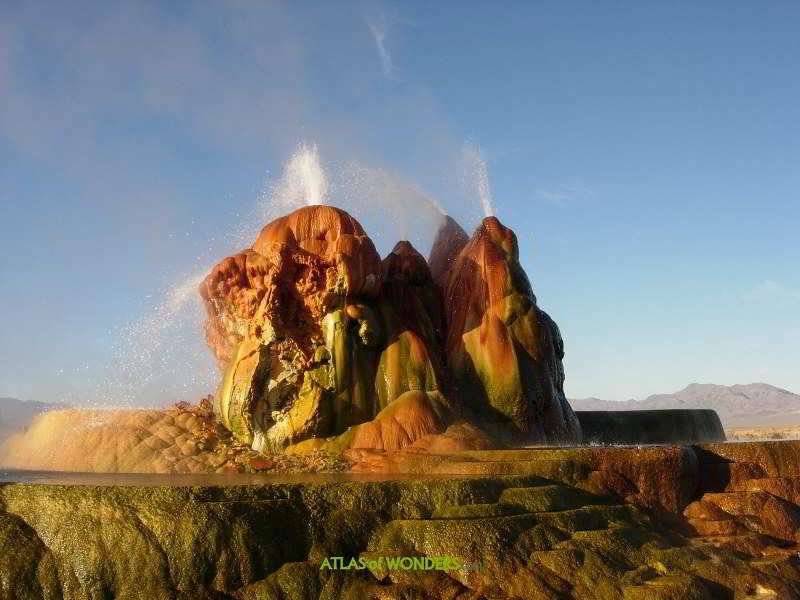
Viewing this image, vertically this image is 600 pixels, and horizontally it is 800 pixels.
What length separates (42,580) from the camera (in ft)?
25.8

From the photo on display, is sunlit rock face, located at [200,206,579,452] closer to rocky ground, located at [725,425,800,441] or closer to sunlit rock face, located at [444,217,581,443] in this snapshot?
sunlit rock face, located at [444,217,581,443]

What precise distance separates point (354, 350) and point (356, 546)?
681 cm

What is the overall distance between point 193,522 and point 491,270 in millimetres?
10232

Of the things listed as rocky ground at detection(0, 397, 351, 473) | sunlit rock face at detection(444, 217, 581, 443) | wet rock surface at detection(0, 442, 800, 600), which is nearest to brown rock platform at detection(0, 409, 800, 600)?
wet rock surface at detection(0, 442, 800, 600)

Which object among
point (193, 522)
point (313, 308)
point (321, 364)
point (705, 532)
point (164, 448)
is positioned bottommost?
point (705, 532)

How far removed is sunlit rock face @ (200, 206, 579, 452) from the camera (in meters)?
14.6

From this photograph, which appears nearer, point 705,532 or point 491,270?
point 705,532

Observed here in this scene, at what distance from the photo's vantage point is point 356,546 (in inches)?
334

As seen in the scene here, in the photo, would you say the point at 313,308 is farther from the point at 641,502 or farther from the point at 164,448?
the point at 641,502

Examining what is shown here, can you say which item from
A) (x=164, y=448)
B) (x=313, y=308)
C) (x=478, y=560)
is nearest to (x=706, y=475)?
(x=478, y=560)

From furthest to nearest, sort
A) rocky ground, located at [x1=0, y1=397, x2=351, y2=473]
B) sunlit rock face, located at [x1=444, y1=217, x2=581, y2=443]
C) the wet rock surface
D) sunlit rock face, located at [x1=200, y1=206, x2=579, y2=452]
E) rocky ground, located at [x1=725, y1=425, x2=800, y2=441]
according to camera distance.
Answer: rocky ground, located at [x1=725, y1=425, x2=800, y2=441] → sunlit rock face, located at [x1=444, y1=217, x2=581, y2=443] → sunlit rock face, located at [x1=200, y1=206, x2=579, y2=452] → rocky ground, located at [x1=0, y1=397, x2=351, y2=473] → the wet rock surface

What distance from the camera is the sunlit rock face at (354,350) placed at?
1465 centimetres

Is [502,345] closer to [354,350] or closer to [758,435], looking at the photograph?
[354,350]

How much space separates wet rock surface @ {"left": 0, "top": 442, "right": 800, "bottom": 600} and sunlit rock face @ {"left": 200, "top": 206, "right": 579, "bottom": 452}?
470cm
